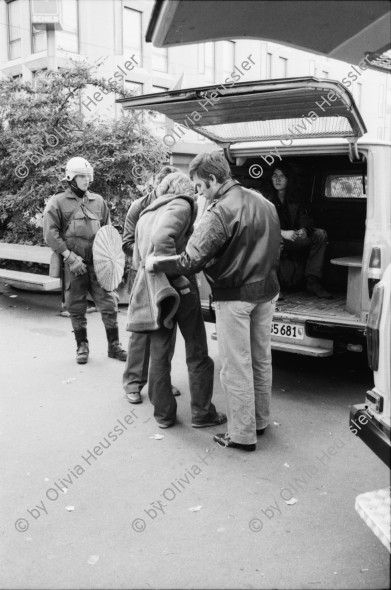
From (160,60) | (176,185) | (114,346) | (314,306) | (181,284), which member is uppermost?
(160,60)

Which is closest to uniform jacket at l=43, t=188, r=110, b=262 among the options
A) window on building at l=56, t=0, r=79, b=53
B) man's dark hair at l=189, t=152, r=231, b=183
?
man's dark hair at l=189, t=152, r=231, b=183

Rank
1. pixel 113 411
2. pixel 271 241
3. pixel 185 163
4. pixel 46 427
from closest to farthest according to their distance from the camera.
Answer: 1. pixel 271 241
2. pixel 46 427
3. pixel 113 411
4. pixel 185 163

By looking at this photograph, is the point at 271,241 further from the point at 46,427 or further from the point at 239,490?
the point at 46,427

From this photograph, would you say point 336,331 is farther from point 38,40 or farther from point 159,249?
point 38,40

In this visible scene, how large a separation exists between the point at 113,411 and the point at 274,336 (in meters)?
1.56

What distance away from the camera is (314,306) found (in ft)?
19.5

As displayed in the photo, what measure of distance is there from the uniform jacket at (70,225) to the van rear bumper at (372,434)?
3907mm

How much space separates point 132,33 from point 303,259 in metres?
21.9

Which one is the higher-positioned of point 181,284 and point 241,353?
point 181,284

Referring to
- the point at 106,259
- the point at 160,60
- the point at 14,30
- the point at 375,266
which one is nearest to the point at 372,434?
the point at 375,266

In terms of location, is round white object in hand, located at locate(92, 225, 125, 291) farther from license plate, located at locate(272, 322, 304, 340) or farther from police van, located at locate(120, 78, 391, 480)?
license plate, located at locate(272, 322, 304, 340)

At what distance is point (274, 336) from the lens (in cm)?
532

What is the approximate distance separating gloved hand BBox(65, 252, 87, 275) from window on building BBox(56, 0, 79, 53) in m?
19.8

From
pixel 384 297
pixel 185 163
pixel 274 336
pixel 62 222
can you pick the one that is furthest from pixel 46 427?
pixel 185 163
